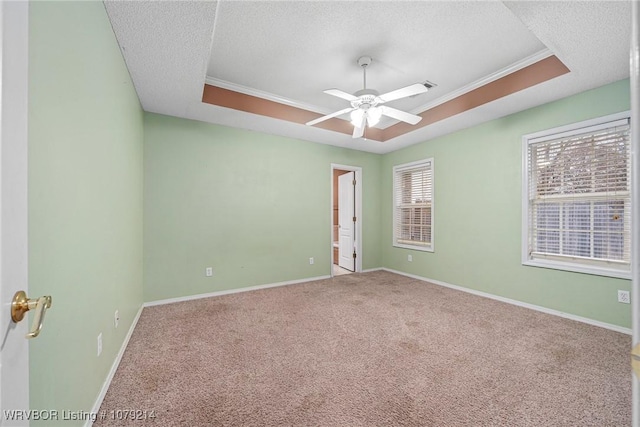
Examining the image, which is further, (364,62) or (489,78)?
(489,78)

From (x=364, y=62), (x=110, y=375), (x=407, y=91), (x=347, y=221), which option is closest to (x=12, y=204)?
(x=110, y=375)

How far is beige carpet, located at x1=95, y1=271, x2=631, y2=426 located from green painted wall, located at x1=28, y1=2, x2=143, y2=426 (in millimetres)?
511

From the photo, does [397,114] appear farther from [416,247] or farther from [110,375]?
[110,375]

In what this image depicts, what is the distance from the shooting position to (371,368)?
1925mm

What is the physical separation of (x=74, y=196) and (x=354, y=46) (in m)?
2.40

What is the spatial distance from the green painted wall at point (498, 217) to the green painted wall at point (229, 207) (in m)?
1.81

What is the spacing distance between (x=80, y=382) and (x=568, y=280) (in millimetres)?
4145

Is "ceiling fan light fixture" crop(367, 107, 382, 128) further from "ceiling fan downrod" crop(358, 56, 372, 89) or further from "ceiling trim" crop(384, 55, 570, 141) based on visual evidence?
"ceiling trim" crop(384, 55, 570, 141)

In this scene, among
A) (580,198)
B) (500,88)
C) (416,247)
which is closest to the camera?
(580,198)

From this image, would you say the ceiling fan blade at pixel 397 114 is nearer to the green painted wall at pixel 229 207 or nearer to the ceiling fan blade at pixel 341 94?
the ceiling fan blade at pixel 341 94

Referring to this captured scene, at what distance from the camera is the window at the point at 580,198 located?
254 centimetres

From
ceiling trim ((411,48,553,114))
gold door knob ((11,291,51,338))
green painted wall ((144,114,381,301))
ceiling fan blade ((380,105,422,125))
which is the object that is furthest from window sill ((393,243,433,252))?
gold door knob ((11,291,51,338))

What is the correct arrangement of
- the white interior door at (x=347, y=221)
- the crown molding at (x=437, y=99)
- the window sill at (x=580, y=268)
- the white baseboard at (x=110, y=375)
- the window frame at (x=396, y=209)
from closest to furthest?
1. the white baseboard at (x=110, y=375)
2. the window sill at (x=580, y=268)
3. the crown molding at (x=437, y=99)
4. the window frame at (x=396, y=209)
5. the white interior door at (x=347, y=221)

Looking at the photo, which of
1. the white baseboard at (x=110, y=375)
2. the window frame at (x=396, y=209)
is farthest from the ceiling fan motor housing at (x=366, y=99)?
the white baseboard at (x=110, y=375)
